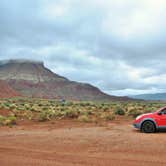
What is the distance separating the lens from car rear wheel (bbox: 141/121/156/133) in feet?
54.6

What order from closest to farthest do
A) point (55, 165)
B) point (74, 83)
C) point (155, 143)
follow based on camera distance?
point (55, 165), point (155, 143), point (74, 83)

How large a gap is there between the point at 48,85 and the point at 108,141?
134 metres

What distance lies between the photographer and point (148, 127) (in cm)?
1675

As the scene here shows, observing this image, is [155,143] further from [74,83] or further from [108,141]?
[74,83]

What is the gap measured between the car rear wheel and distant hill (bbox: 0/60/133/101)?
118 metres

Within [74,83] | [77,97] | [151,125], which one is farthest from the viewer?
[74,83]

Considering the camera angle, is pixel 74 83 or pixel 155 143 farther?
pixel 74 83

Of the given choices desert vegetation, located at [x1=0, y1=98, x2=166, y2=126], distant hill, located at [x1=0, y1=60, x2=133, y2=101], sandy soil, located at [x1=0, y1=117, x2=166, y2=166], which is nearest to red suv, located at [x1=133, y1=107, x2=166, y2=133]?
sandy soil, located at [x1=0, y1=117, x2=166, y2=166]

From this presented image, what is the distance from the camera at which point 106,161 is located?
10070mm

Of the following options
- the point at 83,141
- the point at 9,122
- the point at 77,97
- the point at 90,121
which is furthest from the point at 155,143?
the point at 77,97

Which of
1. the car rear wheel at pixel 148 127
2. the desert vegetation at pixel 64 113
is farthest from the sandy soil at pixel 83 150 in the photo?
the desert vegetation at pixel 64 113

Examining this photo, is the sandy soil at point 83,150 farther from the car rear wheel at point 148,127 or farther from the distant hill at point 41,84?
the distant hill at point 41,84

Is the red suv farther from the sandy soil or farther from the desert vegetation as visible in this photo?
the desert vegetation

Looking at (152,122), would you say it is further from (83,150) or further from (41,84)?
(41,84)
